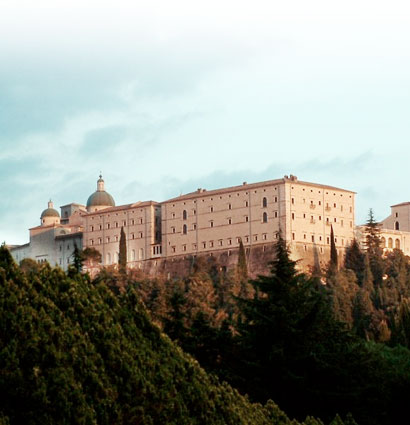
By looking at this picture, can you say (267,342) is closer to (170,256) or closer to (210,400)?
(210,400)

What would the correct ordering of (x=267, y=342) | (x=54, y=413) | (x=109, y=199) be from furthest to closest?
(x=109, y=199), (x=267, y=342), (x=54, y=413)

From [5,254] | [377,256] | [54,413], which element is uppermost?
[377,256]

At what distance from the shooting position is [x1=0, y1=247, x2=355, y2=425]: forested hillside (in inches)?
400

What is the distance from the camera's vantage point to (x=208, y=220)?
80938 mm

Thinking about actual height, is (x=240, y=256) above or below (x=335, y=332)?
above

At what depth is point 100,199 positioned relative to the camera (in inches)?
3693

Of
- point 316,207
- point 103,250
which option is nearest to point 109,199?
point 103,250

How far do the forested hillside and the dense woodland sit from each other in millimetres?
11

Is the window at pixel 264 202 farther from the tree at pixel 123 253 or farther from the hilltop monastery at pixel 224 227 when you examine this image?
the tree at pixel 123 253

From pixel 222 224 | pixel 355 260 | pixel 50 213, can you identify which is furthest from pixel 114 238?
pixel 355 260

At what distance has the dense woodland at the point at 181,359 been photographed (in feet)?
33.9

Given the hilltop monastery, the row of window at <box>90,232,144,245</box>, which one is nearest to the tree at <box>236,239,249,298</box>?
the hilltop monastery

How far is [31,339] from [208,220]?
232 ft

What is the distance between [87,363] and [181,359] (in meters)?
1.64
